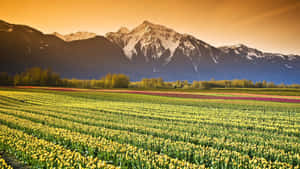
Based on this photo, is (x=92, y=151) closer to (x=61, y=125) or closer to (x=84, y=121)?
(x=61, y=125)

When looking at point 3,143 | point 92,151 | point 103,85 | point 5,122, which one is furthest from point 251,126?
point 103,85

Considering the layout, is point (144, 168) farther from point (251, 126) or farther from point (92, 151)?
point (251, 126)

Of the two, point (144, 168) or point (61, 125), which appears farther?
point (61, 125)

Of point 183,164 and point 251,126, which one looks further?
point 251,126

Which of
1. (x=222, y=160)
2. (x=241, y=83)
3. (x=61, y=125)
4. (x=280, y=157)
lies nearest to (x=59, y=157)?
(x=222, y=160)

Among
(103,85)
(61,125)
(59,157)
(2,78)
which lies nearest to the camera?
(59,157)

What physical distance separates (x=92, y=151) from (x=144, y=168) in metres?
3.06

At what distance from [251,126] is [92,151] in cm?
1326

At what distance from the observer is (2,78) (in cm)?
9200

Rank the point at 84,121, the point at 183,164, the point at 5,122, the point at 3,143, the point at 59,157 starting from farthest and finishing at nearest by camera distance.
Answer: the point at 84,121, the point at 5,122, the point at 3,143, the point at 59,157, the point at 183,164

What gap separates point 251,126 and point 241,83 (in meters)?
109

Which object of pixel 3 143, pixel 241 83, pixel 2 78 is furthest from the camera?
pixel 241 83

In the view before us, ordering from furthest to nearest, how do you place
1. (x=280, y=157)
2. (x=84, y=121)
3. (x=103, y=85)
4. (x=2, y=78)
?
1. (x=103, y=85)
2. (x=2, y=78)
3. (x=84, y=121)
4. (x=280, y=157)

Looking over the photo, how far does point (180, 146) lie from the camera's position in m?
9.23
